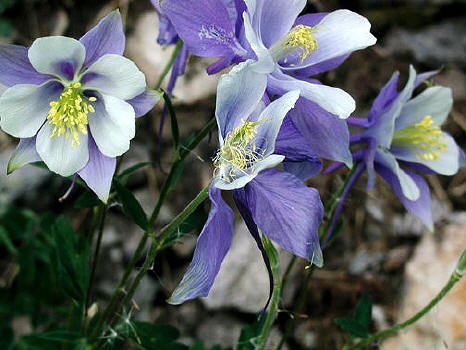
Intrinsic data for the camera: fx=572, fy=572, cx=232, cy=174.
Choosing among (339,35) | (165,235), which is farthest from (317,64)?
(165,235)

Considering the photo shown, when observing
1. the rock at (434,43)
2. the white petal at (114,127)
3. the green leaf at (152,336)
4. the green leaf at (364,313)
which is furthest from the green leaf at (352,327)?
the rock at (434,43)

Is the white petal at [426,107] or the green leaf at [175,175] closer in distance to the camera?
the green leaf at [175,175]

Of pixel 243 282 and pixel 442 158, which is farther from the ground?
pixel 442 158

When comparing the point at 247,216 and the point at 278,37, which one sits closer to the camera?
the point at 247,216

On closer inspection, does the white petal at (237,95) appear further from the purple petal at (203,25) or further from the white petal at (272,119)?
the purple petal at (203,25)

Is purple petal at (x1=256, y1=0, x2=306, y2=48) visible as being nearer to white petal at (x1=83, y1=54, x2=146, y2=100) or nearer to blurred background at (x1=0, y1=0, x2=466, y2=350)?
white petal at (x1=83, y1=54, x2=146, y2=100)

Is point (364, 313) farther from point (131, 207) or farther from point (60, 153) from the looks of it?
point (60, 153)

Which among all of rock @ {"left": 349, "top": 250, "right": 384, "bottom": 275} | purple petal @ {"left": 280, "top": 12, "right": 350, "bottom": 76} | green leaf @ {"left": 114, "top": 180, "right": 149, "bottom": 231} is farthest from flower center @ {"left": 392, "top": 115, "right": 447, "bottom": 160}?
rock @ {"left": 349, "top": 250, "right": 384, "bottom": 275}
